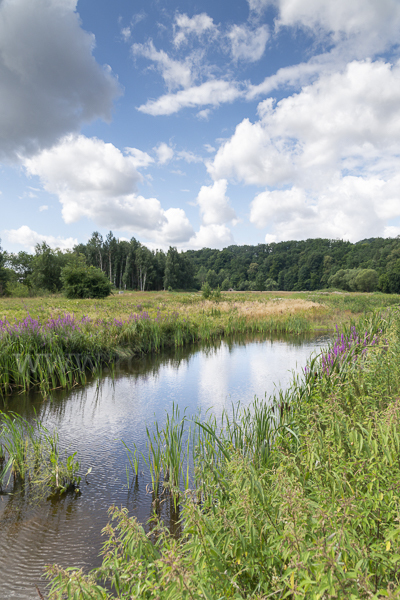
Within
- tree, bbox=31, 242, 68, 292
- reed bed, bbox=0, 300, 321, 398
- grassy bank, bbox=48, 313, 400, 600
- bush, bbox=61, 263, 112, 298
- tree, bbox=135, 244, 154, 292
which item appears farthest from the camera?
tree, bbox=135, 244, 154, 292

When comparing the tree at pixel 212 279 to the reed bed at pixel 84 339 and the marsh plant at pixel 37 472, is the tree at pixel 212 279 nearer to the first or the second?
the reed bed at pixel 84 339

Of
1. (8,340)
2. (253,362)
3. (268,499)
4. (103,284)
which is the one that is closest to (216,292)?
(103,284)

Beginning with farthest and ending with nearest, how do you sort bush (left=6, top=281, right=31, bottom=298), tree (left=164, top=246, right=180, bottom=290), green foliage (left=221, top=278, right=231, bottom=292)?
green foliage (left=221, top=278, right=231, bottom=292) → tree (left=164, top=246, right=180, bottom=290) → bush (left=6, top=281, right=31, bottom=298)

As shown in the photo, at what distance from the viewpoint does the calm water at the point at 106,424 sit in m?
2.86

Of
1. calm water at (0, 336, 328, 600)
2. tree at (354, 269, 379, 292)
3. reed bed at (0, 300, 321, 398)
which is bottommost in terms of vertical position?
calm water at (0, 336, 328, 600)

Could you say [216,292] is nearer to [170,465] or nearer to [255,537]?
[170,465]

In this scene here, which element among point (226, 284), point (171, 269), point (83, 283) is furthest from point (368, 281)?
point (83, 283)

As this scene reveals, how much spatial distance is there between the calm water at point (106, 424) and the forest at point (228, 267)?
3212 centimetres

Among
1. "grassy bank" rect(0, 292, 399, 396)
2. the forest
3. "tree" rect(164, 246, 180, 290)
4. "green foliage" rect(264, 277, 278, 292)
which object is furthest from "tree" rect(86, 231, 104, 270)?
"grassy bank" rect(0, 292, 399, 396)

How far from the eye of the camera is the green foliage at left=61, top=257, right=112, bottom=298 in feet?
98.2

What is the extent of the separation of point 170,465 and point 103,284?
1151 inches

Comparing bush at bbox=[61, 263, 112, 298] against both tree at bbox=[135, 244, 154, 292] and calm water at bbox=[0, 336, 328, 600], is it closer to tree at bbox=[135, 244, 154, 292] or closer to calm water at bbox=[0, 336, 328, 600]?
calm water at bbox=[0, 336, 328, 600]

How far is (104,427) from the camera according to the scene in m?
5.35

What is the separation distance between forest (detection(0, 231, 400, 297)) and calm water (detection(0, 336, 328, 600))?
32.1 metres
